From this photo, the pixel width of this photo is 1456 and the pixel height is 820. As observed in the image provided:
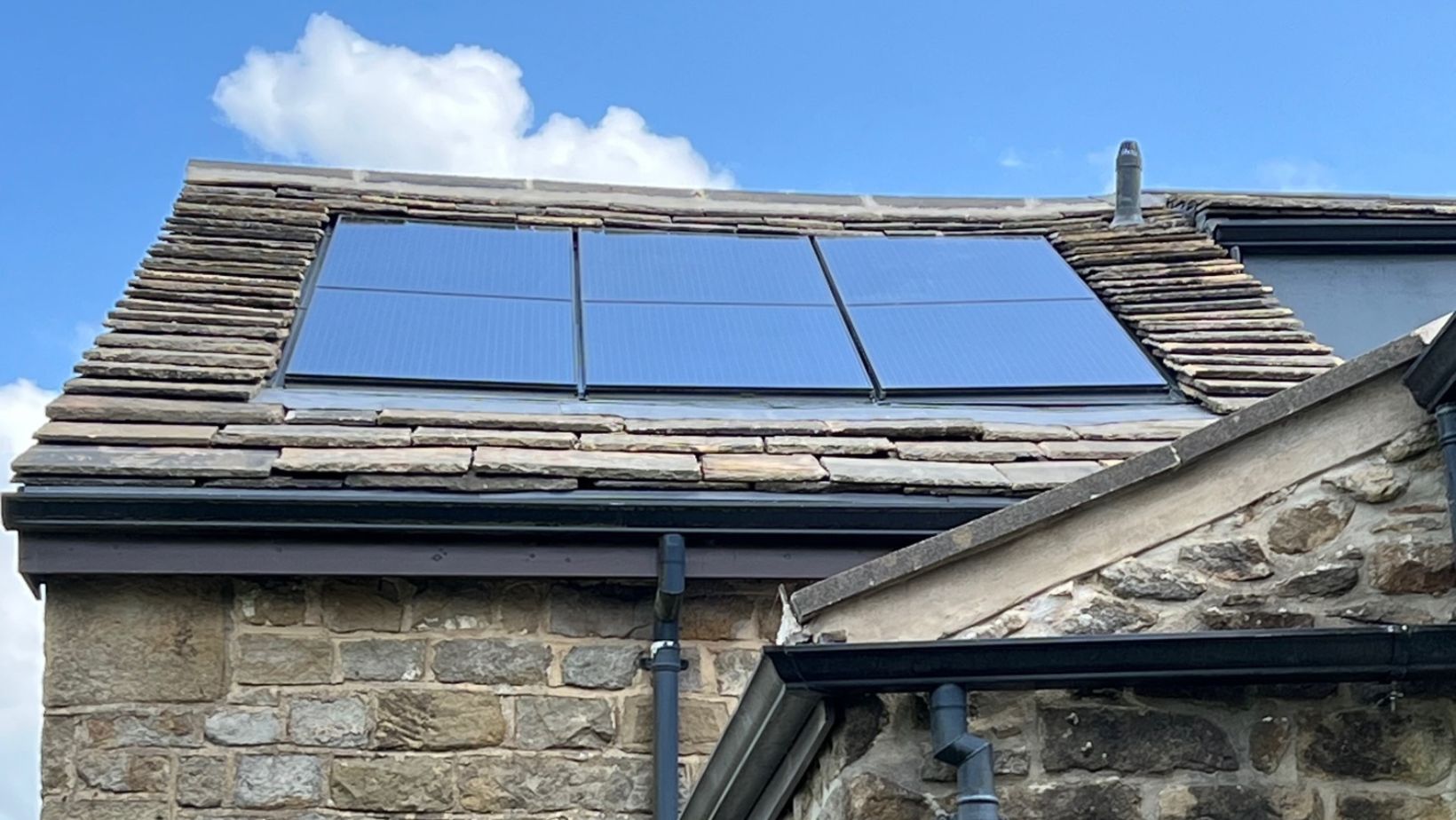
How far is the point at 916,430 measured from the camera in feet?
20.4

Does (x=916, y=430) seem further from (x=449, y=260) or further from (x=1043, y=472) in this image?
(x=449, y=260)

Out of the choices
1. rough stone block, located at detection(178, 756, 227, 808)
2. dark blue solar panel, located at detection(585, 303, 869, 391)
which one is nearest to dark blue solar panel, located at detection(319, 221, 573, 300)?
dark blue solar panel, located at detection(585, 303, 869, 391)

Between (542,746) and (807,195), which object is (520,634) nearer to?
(542,746)

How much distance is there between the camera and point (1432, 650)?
10.9ft

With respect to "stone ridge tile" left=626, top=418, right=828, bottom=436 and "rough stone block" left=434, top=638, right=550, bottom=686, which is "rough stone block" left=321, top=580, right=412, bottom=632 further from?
"stone ridge tile" left=626, top=418, right=828, bottom=436

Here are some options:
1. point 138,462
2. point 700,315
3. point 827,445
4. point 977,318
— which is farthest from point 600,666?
point 977,318

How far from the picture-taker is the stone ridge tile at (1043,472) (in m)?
5.78

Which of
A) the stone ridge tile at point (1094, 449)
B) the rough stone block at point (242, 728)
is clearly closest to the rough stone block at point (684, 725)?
the rough stone block at point (242, 728)

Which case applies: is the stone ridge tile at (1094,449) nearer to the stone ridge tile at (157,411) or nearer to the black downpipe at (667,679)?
the black downpipe at (667,679)

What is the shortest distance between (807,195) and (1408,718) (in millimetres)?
6481

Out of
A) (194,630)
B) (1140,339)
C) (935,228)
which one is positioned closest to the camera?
(194,630)

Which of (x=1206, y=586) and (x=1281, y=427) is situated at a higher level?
(x=1281, y=427)

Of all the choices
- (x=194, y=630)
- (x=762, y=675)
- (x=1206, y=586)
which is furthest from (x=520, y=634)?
(x=1206, y=586)

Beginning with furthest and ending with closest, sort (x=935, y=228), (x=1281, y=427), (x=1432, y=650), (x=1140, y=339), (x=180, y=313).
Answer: (x=935, y=228), (x=1140, y=339), (x=180, y=313), (x=1281, y=427), (x=1432, y=650)
